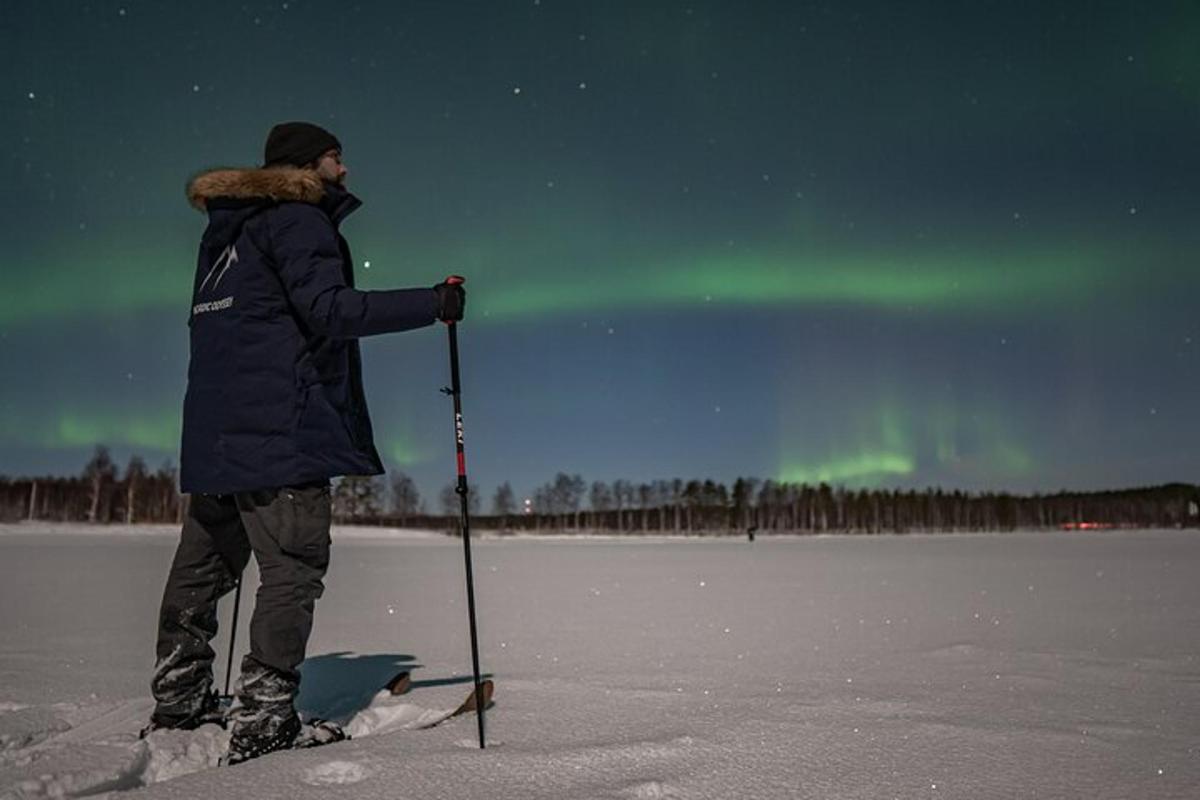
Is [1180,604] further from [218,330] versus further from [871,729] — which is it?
[218,330]

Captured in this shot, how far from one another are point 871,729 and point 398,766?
65.5 inches

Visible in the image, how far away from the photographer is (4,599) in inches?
325

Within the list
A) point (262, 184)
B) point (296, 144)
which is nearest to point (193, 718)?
point (262, 184)

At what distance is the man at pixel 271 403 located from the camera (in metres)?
2.65

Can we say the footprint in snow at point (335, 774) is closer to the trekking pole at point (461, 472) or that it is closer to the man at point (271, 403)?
the man at point (271, 403)

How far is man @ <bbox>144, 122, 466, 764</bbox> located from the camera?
265 cm

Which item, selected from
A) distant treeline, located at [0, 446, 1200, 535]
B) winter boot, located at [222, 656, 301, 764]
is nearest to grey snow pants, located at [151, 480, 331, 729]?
winter boot, located at [222, 656, 301, 764]

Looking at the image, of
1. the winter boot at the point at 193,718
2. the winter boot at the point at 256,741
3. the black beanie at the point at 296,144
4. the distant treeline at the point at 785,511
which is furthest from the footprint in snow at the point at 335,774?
the distant treeline at the point at 785,511

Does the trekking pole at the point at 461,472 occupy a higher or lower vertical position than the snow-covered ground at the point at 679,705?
higher

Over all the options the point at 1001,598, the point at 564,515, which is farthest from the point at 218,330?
the point at 564,515

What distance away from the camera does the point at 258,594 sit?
9.11 feet

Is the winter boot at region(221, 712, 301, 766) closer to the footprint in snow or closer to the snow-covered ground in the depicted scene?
the snow-covered ground

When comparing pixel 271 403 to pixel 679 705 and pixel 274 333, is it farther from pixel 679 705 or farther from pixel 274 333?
pixel 679 705

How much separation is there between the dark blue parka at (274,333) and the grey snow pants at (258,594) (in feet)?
0.44
